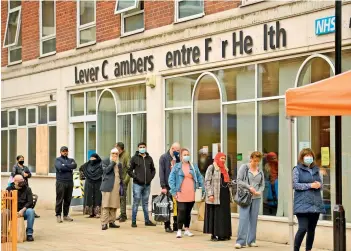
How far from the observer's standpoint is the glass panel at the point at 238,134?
1559 centimetres

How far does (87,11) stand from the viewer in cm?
2153

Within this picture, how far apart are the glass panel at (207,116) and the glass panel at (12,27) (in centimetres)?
1032

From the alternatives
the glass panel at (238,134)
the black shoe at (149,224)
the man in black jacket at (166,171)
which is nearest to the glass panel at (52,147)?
the black shoe at (149,224)

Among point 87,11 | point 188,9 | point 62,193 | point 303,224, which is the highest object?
point 87,11

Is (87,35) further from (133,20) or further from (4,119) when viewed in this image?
(4,119)

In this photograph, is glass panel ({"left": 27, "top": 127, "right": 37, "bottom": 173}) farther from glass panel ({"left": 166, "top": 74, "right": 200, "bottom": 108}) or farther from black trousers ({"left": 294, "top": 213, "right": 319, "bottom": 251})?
black trousers ({"left": 294, "top": 213, "right": 319, "bottom": 251})

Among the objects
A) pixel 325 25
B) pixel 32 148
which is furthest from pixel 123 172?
pixel 325 25

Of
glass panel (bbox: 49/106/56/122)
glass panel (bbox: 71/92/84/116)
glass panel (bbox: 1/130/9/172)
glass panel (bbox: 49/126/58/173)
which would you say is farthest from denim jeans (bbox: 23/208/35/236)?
glass panel (bbox: 1/130/9/172)

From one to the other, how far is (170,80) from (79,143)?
5073mm

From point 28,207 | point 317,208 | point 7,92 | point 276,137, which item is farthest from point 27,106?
point 317,208

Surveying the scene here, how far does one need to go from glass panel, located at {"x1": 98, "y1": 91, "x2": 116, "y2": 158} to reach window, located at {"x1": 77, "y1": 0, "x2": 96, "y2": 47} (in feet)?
5.45

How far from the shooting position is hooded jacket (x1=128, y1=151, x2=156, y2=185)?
17266mm

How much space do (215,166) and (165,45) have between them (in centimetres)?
429

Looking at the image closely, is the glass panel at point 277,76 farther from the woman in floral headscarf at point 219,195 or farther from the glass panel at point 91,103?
the glass panel at point 91,103
